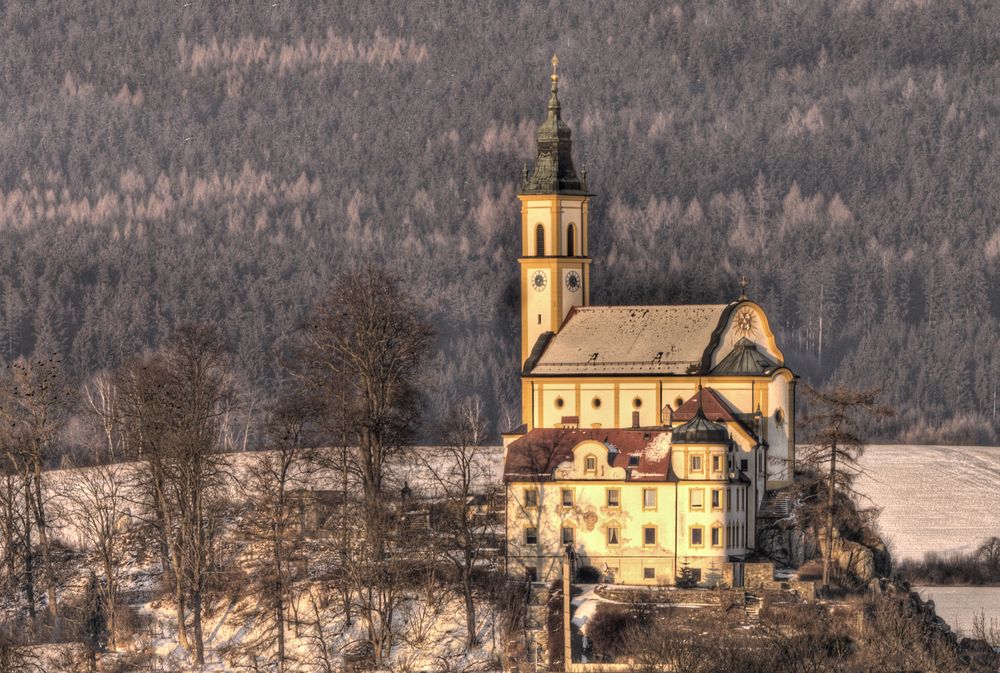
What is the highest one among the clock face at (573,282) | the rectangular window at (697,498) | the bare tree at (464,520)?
the clock face at (573,282)

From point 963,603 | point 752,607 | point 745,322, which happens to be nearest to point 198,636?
point 752,607

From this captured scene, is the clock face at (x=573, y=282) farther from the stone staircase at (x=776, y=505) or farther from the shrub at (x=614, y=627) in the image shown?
the shrub at (x=614, y=627)

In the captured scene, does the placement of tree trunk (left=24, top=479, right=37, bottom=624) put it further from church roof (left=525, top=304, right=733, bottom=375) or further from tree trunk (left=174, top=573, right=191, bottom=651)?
church roof (left=525, top=304, right=733, bottom=375)

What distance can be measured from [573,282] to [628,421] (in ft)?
26.2

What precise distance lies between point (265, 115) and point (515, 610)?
78909 mm

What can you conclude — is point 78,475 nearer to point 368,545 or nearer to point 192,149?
point 368,545

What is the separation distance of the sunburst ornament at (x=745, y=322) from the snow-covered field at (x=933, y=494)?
2024 cm

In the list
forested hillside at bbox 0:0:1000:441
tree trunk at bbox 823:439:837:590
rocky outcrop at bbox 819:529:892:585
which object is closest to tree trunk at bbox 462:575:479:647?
tree trunk at bbox 823:439:837:590

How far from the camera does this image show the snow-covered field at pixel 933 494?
120 metres

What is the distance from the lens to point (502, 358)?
134875mm

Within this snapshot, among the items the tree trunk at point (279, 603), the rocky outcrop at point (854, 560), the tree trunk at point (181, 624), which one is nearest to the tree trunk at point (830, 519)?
the rocky outcrop at point (854, 560)

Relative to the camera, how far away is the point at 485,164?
149250 mm

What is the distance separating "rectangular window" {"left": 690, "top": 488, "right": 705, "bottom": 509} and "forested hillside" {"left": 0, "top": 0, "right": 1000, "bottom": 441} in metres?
48.2

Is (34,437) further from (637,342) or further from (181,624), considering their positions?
(637,342)
